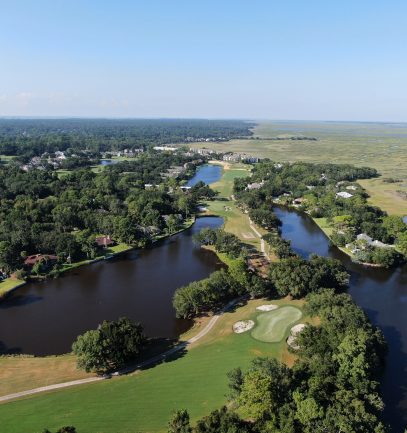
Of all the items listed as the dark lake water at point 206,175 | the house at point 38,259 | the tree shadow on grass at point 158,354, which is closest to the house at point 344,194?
the dark lake water at point 206,175

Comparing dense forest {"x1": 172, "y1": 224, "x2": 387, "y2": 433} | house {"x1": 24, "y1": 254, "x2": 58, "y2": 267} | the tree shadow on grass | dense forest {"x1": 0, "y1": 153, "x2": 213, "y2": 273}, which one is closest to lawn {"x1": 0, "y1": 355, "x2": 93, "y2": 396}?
the tree shadow on grass

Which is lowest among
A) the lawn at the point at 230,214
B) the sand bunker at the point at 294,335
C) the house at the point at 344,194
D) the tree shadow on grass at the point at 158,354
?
the tree shadow on grass at the point at 158,354

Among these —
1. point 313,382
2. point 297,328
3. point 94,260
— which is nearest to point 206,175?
point 94,260

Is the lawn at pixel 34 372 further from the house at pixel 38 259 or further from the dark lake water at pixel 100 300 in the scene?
the house at pixel 38 259

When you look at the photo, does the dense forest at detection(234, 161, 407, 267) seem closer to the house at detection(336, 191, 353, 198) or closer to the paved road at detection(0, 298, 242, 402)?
the house at detection(336, 191, 353, 198)

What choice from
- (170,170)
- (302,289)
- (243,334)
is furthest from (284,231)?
(170,170)

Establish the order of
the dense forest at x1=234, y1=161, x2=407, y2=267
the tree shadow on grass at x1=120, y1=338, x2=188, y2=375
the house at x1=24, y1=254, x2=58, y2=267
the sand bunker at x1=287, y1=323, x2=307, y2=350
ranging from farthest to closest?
the dense forest at x1=234, y1=161, x2=407, y2=267 < the house at x1=24, y1=254, x2=58, y2=267 < the sand bunker at x1=287, y1=323, x2=307, y2=350 < the tree shadow on grass at x1=120, y1=338, x2=188, y2=375
